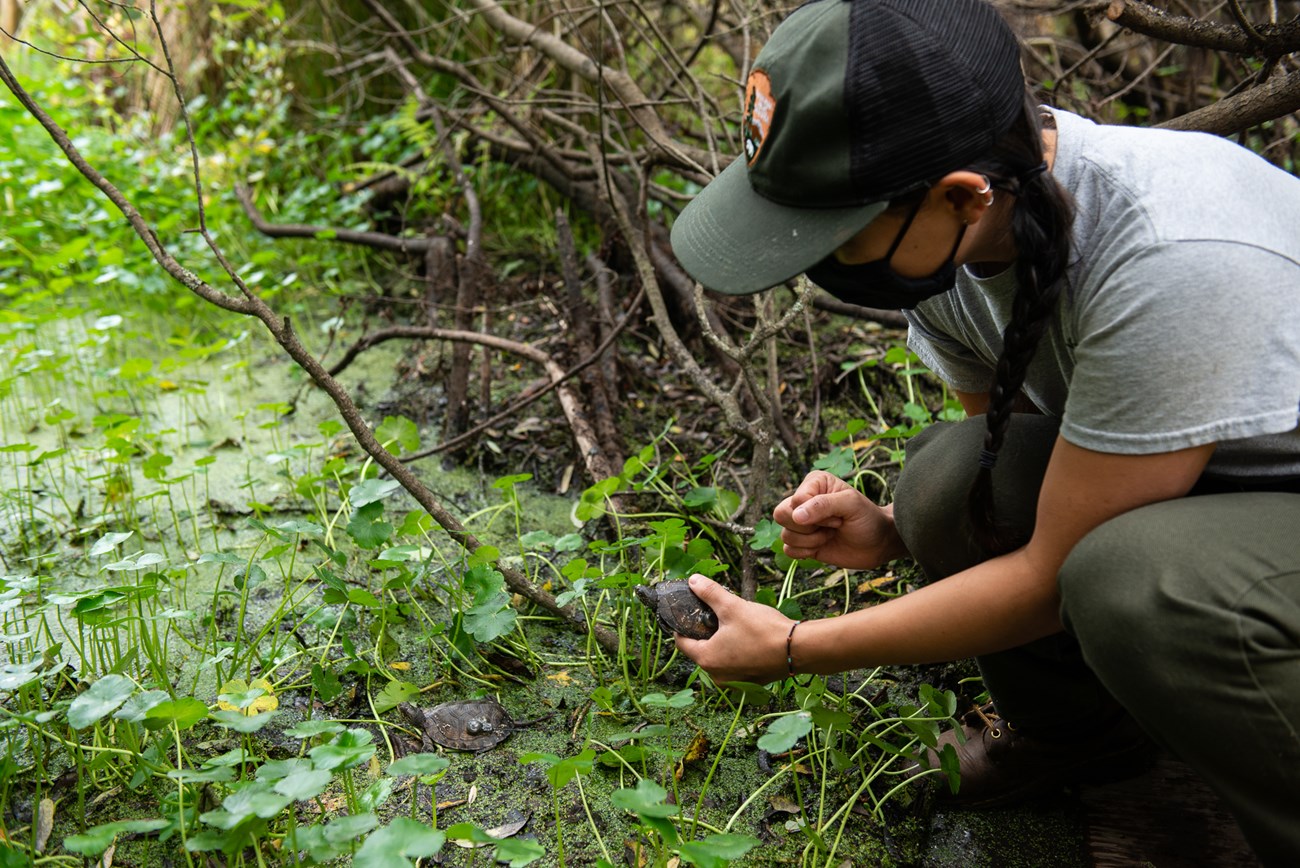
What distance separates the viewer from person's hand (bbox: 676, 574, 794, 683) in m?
1.37

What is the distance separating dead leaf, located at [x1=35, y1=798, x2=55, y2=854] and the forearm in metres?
1.11

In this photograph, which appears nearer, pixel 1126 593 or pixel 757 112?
pixel 1126 593

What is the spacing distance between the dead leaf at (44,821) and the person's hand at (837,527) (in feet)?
3.86

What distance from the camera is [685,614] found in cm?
151

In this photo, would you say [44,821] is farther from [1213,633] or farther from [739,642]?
[1213,633]

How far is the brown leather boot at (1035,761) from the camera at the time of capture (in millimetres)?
1504

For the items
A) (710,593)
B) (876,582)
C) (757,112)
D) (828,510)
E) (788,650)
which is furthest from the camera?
(876,582)

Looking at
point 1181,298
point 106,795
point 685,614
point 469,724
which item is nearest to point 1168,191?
point 1181,298

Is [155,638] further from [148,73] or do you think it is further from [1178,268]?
[148,73]

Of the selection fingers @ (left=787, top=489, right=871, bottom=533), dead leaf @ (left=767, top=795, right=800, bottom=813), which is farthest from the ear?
dead leaf @ (left=767, top=795, right=800, bottom=813)

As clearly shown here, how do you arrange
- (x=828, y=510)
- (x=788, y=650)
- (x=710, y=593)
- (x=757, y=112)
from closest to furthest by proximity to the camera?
(x=757, y=112), (x=788, y=650), (x=710, y=593), (x=828, y=510)

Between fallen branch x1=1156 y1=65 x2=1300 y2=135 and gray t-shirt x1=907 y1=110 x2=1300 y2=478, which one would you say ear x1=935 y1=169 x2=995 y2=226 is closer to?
gray t-shirt x1=907 y1=110 x2=1300 y2=478

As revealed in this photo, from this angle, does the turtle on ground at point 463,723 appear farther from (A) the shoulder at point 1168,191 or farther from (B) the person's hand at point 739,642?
(A) the shoulder at point 1168,191

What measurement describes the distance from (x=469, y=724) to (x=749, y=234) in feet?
3.19
